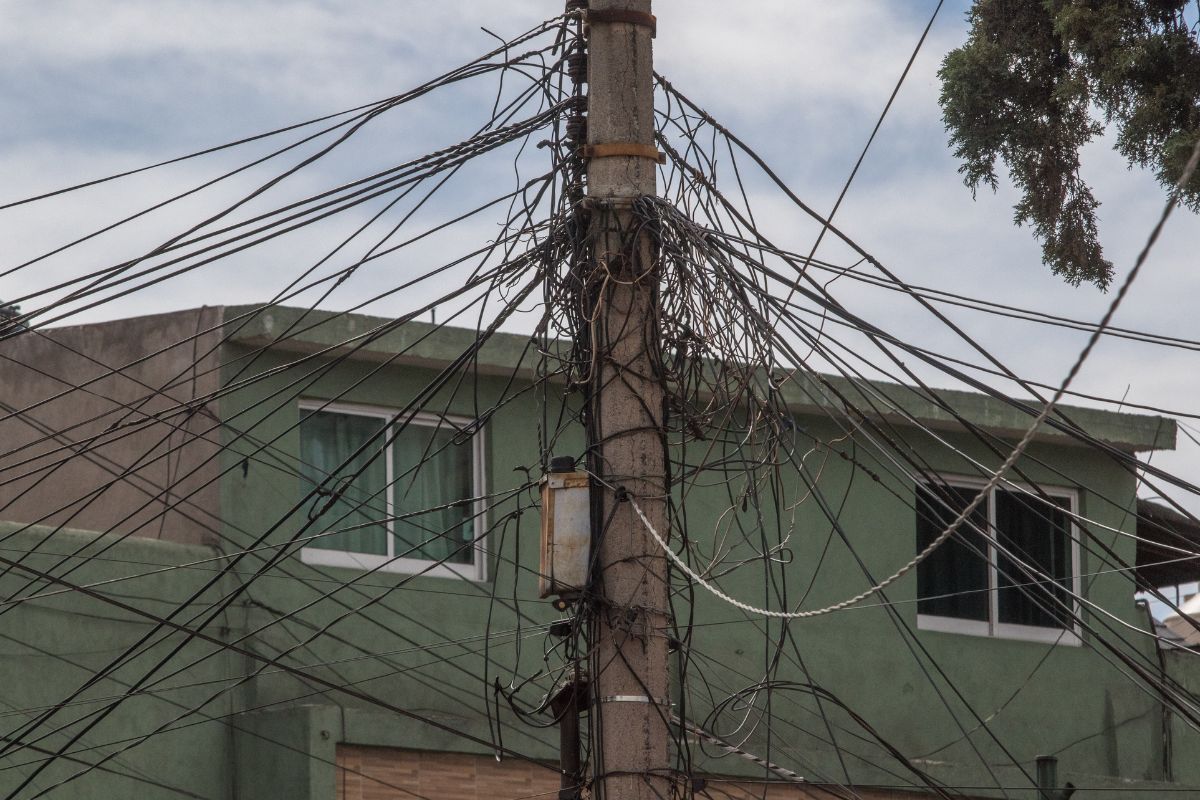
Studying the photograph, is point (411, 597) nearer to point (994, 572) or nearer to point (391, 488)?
point (391, 488)

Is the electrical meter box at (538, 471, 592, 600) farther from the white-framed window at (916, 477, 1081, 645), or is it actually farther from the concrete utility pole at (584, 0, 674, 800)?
the white-framed window at (916, 477, 1081, 645)

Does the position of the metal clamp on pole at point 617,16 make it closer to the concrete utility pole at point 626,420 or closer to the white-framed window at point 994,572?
the concrete utility pole at point 626,420

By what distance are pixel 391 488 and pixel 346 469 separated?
396 millimetres

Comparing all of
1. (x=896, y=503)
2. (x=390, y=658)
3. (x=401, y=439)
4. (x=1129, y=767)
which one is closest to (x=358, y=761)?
(x=390, y=658)

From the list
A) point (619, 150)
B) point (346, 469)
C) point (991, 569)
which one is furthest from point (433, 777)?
point (619, 150)

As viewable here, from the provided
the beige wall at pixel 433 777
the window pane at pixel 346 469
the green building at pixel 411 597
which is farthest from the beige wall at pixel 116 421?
the beige wall at pixel 433 777

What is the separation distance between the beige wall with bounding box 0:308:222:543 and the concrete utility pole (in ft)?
21.0

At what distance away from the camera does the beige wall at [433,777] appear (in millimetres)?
14172

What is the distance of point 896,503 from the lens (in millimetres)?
17938

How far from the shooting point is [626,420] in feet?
26.8

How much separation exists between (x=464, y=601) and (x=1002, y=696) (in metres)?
5.44

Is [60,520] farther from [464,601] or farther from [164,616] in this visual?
[464,601]

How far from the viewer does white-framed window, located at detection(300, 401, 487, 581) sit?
1545cm

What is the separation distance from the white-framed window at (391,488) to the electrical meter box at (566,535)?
280 inches
